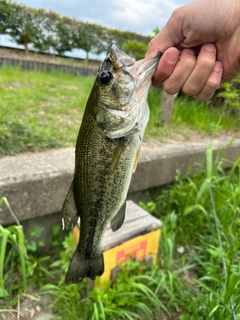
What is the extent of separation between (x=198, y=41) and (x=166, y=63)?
0.97 ft

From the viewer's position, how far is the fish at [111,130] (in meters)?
1.34

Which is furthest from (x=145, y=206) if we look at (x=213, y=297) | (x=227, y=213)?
(x=213, y=297)

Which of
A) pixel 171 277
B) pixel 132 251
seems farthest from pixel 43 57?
pixel 171 277

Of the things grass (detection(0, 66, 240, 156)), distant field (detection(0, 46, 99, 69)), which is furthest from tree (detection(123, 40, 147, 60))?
distant field (detection(0, 46, 99, 69))

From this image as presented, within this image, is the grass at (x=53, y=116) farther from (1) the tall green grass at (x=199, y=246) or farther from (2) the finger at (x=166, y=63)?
(2) the finger at (x=166, y=63)

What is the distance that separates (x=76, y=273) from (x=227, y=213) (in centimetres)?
171

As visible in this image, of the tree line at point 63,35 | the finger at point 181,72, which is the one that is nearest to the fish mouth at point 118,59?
the finger at point 181,72

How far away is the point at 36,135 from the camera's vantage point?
9.58ft

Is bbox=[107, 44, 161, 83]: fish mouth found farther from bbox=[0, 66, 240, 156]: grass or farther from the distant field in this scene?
the distant field

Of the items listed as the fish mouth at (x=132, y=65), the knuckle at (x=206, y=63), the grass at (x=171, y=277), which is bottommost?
the grass at (x=171, y=277)

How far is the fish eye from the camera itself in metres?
1.33

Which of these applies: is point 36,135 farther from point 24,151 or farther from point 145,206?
point 145,206

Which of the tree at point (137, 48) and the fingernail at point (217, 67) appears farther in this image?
the tree at point (137, 48)

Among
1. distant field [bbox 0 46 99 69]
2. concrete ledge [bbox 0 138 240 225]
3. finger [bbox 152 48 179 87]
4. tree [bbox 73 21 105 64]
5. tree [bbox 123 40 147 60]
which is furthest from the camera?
tree [bbox 73 21 105 64]
